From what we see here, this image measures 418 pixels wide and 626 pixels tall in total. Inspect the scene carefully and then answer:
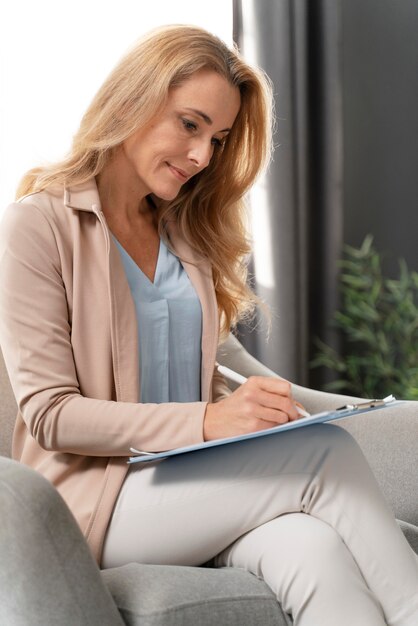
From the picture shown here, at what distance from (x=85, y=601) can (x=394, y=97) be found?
291cm

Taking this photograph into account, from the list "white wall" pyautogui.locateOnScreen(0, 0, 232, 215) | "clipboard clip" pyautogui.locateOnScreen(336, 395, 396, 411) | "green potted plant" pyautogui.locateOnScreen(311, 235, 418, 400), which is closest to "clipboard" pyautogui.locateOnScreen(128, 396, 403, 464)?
"clipboard clip" pyautogui.locateOnScreen(336, 395, 396, 411)

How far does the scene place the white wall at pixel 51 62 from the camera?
2.75 metres

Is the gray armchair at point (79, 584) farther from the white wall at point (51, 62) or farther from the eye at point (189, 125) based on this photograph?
the white wall at point (51, 62)

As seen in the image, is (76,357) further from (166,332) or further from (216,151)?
(216,151)

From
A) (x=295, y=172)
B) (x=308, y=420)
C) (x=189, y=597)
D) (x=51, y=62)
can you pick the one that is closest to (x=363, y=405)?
(x=308, y=420)

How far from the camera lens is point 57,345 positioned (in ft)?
4.99

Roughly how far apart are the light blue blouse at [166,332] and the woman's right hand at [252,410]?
0.88 feet

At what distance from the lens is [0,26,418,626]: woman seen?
1422mm

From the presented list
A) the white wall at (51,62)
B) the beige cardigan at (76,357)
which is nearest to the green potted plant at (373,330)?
the white wall at (51,62)

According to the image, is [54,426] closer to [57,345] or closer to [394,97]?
[57,345]

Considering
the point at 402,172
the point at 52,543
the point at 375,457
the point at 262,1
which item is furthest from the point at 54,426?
the point at 402,172

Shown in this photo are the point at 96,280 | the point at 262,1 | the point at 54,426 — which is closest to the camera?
the point at 54,426

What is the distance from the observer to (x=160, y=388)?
175cm

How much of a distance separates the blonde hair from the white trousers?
56cm
